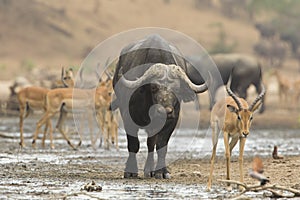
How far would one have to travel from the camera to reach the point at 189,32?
2270 inches

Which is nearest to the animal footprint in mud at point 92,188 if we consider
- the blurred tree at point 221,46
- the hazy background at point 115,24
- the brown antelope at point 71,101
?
the brown antelope at point 71,101

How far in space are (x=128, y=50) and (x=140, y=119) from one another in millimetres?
1267

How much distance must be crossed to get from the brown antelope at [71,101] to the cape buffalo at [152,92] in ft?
18.5

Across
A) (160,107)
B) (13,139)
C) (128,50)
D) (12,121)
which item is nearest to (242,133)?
(160,107)

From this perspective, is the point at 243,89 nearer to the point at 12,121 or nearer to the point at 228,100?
the point at 12,121

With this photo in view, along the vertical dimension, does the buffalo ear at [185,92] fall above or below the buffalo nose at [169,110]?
above

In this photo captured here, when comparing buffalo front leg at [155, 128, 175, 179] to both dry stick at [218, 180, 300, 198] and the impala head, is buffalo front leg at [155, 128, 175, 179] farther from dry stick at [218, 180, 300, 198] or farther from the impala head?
dry stick at [218, 180, 300, 198]

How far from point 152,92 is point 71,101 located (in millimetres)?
6750

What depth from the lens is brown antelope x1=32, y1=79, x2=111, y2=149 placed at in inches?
763

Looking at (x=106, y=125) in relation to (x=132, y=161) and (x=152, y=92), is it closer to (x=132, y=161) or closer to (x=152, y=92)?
(x=132, y=161)

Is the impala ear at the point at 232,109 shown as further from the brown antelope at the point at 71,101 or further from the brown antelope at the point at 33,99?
the brown antelope at the point at 33,99

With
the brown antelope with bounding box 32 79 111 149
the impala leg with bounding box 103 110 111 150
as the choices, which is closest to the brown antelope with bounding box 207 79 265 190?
the impala leg with bounding box 103 110 111 150

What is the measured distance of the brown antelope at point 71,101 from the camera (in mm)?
19391

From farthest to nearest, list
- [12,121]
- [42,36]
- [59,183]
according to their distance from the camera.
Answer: [42,36] < [12,121] < [59,183]
